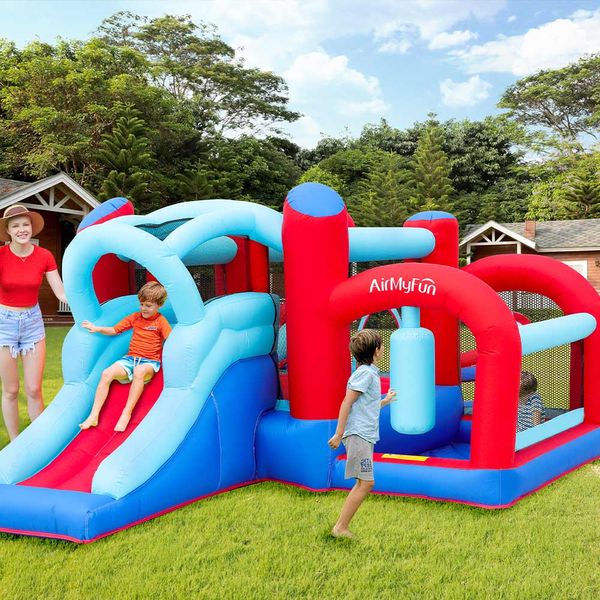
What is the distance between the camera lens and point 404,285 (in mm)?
4719

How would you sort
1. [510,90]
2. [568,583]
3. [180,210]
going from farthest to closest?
[510,90] < [180,210] < [568,583]

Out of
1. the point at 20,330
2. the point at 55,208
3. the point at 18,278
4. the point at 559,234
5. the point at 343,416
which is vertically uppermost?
the point at 55,208

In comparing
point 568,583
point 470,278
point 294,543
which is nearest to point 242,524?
point 294,543

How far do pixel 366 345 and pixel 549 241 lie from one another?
26.9m

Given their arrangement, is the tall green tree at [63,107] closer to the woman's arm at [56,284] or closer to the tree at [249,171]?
the tree at [249,171]

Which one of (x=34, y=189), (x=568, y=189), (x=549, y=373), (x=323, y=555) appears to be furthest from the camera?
(x=568, y=189)

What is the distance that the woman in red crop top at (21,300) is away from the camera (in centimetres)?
509

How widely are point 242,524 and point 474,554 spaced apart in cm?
132

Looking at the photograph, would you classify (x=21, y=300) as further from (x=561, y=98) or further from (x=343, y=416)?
(x=561, y=98)

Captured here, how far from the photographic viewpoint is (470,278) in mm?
4699

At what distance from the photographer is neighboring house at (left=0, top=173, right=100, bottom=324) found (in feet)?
60.1

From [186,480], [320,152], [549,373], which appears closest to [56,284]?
[186,480]

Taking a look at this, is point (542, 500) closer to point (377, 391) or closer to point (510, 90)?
point (377, 391)

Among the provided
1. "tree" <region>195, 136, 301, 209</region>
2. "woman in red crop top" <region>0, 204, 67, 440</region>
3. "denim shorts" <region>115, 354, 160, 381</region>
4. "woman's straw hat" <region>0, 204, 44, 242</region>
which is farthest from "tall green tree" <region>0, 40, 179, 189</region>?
"denim shorts" <region>115, 354, 160, 381</region>
